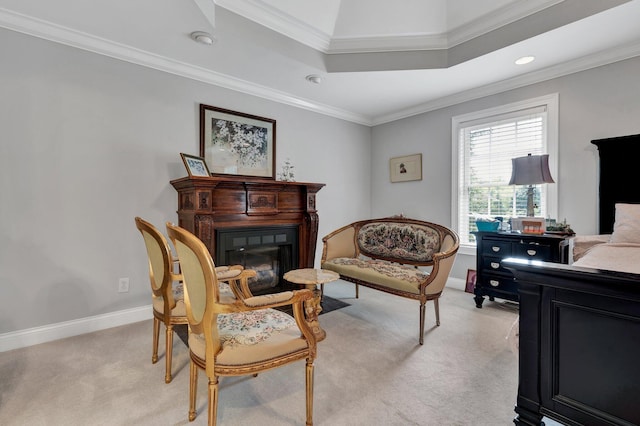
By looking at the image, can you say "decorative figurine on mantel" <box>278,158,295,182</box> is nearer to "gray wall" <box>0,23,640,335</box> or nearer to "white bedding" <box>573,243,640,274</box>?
"gray wall" <box>0,23,640,335</box>

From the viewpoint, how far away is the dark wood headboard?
8.97 feet

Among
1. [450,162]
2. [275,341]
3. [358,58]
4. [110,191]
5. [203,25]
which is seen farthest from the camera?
[450,162]

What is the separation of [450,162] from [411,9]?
200 centimetres

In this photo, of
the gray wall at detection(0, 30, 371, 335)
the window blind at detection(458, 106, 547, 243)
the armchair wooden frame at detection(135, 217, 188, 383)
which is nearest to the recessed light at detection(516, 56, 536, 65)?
the window blind at detection(458, 106, 547, 243)

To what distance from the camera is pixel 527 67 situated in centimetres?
322

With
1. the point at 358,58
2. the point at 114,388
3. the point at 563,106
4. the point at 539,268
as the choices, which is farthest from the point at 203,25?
the point at 563,106

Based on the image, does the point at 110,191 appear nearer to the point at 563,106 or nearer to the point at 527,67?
the point at 527,67

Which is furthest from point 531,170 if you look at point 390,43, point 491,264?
point 390,43

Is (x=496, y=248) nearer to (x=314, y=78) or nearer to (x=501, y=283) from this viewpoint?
(x=501, y=283)

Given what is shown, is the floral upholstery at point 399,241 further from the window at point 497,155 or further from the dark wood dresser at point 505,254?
the window at point 497,155

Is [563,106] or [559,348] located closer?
[559,348]

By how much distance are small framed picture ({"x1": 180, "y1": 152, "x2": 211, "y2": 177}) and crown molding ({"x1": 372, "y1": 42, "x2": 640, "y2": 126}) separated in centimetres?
305

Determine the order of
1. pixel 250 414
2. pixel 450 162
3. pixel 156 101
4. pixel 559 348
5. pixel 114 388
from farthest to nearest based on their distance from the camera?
pixel 450 162, pixel 156 101, pixel 114 388, pixel 250 414, pixel 559 348

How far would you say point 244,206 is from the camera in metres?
3.21
